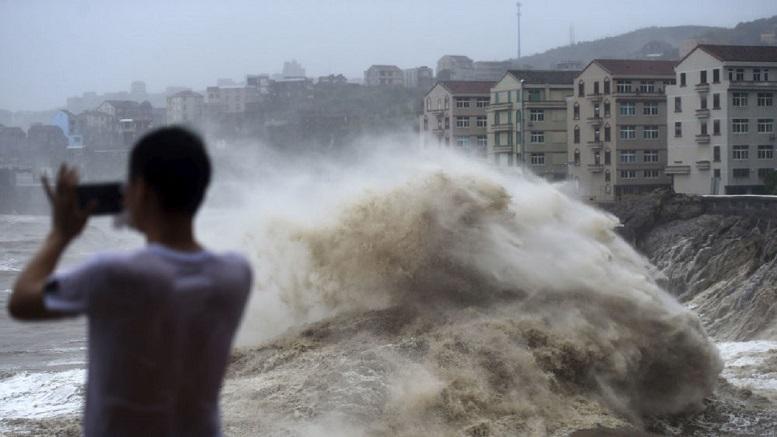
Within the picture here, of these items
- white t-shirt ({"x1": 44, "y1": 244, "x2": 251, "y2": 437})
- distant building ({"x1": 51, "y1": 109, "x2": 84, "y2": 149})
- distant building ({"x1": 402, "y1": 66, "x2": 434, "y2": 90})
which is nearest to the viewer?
white t-shirt ({"x1": 44, "y1": 244, "x2": 251, "y2": 437})

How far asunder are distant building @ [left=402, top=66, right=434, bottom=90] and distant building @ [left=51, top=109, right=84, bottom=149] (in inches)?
1367

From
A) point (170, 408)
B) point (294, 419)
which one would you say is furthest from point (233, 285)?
point (294, 419)

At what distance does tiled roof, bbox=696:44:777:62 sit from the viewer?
46125 mm

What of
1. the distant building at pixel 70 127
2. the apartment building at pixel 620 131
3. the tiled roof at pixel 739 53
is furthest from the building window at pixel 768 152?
the distant building at pixel 70 127

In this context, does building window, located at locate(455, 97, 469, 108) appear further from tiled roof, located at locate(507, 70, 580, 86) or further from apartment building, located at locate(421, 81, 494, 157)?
tiled roof, located at locate(507, 70, 580, 86)

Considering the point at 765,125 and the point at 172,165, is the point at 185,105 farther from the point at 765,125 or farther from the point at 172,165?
the point at 172,165

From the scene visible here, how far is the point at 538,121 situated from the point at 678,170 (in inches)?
415

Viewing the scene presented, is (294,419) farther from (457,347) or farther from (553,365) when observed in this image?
(553,365)

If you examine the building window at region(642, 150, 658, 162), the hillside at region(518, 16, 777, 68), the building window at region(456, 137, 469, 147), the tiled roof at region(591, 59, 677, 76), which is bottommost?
the building window at region(642, 150, 658, 162)

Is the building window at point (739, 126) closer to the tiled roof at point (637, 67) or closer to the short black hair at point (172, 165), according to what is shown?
the tiled roof at point (637, 67)

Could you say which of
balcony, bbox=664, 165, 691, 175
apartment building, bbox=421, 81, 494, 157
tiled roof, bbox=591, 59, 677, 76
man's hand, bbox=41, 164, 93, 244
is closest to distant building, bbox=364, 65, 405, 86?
apartment building, bbox=421, 81, 494, 157

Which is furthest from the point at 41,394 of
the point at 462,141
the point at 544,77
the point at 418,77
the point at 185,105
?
the point at 418,77

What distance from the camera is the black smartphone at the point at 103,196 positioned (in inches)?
107

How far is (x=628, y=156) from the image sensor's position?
52188 millimetres
